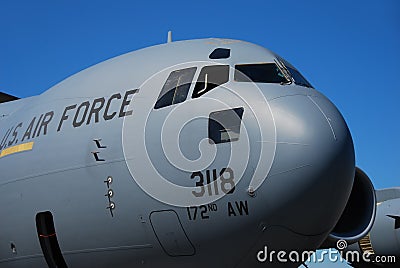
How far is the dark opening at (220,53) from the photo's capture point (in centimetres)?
618

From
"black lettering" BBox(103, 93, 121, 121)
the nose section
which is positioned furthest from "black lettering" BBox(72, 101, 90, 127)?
the nose section

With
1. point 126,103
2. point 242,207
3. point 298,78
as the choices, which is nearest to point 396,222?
point 298,78

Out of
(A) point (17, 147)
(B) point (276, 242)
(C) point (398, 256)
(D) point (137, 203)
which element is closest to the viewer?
(B) point (276, 242)

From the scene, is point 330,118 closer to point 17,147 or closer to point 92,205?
point 92,205

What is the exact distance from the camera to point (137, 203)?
225 inches

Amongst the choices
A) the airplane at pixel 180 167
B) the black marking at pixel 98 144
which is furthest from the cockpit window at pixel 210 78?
the black marking at pixel 98 144

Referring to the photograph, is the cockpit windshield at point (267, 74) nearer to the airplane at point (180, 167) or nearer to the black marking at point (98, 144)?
the airplane at point (180, 167)

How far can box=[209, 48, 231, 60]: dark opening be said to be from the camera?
618 cm

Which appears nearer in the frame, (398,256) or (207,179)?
(207,179)

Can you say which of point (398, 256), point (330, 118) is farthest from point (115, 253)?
point (398, 256)

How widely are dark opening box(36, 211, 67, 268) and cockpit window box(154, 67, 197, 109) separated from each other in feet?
6.39

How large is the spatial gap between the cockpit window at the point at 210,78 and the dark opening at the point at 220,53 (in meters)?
0.19

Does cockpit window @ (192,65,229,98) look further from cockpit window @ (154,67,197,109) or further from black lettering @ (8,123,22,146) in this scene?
black lettering @ (8,123,22,146)

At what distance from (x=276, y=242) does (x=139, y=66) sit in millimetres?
2575
